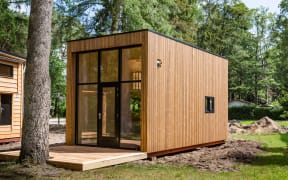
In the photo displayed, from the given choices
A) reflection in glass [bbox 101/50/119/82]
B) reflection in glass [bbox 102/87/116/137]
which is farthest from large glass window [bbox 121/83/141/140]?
reflection in glass [bbox 101/50/119/82]

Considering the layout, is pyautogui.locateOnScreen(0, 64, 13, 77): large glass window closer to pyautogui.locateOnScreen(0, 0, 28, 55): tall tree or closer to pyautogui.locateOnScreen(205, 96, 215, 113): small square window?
pyautogui.locateOnScreen(0, 0, 28, 55): tall tree

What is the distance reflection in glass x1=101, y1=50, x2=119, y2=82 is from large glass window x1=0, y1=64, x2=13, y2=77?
4325 mm

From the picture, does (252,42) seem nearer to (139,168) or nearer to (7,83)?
(7,83)

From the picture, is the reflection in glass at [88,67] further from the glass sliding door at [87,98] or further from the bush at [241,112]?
the bush at [241,112]

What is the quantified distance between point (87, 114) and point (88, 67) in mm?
1316

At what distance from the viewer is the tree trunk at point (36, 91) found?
7.09m

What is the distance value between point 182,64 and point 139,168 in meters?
3.82

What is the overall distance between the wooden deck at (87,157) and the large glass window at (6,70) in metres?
4.36

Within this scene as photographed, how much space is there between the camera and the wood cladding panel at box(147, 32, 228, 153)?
8.79 meters

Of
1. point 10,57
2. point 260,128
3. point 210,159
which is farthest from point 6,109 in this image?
point 260,128

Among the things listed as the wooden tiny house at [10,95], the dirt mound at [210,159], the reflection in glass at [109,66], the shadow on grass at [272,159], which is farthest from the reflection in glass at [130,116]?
the wooden tiny house at [10,95]

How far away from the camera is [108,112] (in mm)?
9281

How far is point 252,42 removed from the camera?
37750mm

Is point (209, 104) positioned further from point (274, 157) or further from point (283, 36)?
point (283, 36)
